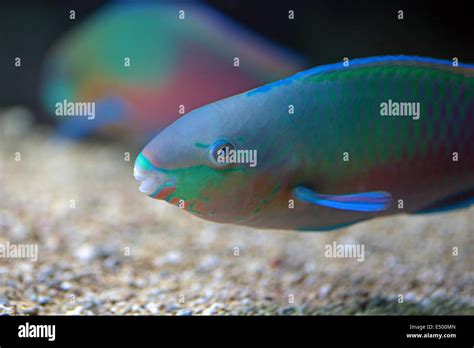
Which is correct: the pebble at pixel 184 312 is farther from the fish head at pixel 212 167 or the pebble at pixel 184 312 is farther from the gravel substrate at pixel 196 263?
the fish head at pixel 212 167

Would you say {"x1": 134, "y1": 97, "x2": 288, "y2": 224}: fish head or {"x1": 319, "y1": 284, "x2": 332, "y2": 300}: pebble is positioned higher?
{"x1": 134, "y1": 97, "x2": 288, "y2": 224}: fish head

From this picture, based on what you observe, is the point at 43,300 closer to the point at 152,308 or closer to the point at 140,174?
the point at 152,308

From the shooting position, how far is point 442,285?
2.89 meters

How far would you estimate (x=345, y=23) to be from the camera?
3.74 meters

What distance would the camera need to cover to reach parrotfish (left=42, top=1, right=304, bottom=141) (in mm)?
3803

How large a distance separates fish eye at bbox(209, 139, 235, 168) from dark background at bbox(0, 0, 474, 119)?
1.81 m

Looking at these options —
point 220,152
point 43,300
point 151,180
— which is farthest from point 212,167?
point 43,300

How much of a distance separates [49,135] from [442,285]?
5708 mm

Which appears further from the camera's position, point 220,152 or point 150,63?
point 150,63

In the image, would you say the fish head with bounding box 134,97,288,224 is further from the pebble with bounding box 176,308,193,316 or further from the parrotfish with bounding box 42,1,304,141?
the parrotfish with bounding box 42,1,304,141

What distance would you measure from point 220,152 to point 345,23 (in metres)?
2.31

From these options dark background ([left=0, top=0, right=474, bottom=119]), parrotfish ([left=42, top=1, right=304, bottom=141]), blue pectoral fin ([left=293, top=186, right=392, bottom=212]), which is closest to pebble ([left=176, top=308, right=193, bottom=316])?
blue pectoral fin ([left=293, top=186, right=392, bottom=212])
